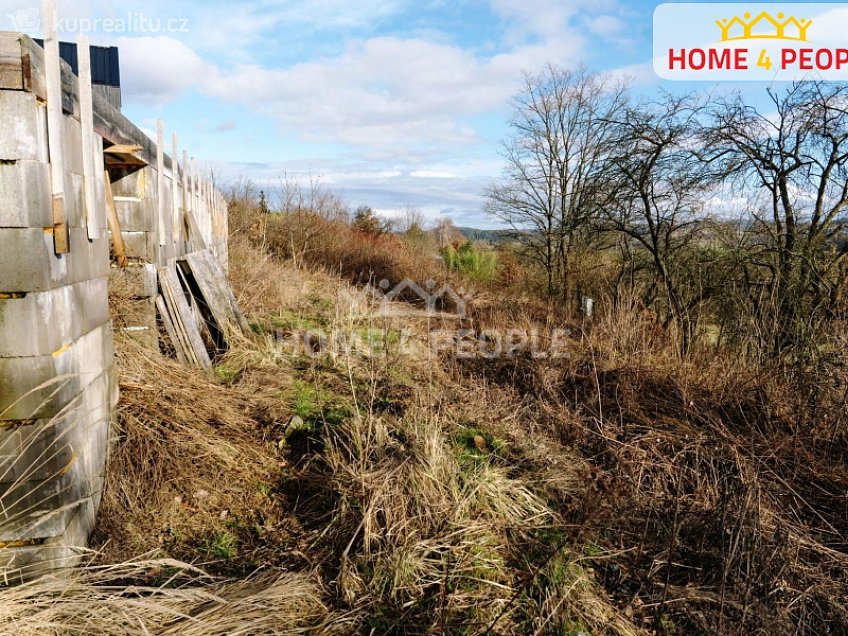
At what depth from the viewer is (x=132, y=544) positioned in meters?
2.98

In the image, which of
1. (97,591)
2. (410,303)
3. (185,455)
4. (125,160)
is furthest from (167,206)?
(410,303)

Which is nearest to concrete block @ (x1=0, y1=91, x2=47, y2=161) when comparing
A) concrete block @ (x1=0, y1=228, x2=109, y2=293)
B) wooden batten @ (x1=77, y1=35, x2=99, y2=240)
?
concrete block @ (x1=0, y1=228, x2=109, y2=293)

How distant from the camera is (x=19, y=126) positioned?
2195 mm

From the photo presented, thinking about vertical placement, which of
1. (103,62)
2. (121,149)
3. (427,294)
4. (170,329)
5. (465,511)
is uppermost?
(103,62)

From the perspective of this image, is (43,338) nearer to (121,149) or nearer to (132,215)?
(121,149)

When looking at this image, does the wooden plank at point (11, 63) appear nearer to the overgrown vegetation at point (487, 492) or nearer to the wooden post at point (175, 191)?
the overgrown vegetation at point (487, 492)

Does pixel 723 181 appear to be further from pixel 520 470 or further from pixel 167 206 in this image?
pixel 167 206

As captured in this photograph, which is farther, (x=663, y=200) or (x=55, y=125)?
(x=663, y=200)

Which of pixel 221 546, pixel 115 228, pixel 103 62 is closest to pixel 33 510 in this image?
pixel 221 546

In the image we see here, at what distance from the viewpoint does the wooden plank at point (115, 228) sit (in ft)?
13.5

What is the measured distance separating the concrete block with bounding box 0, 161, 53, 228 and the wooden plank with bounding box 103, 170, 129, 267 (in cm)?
198

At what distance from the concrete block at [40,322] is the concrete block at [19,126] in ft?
1.88

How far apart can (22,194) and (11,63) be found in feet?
1.67

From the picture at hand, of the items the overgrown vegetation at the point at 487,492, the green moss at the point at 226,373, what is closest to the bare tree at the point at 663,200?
the overgrown vegetation at the point at 487,492
